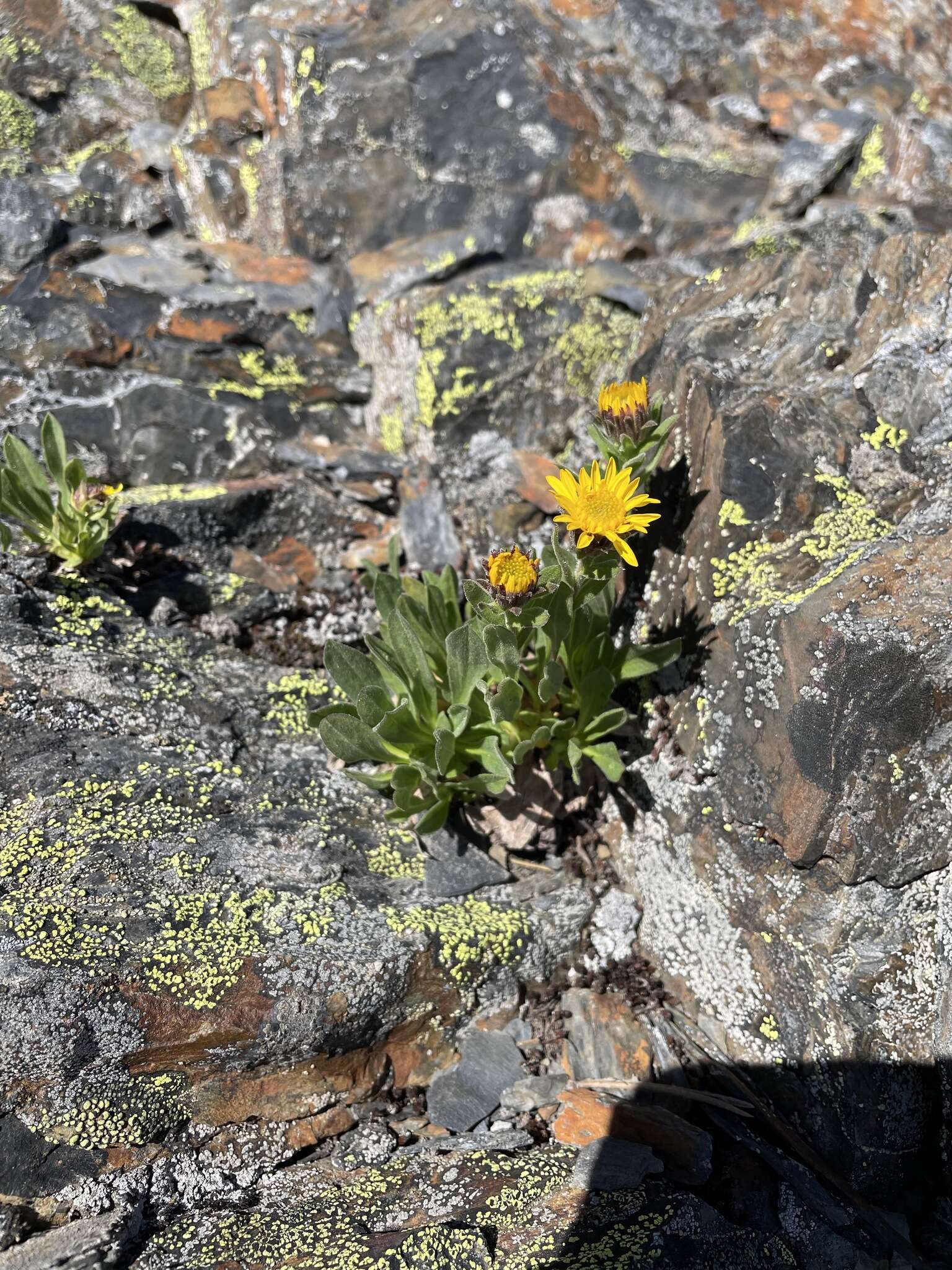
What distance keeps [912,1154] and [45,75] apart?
773cm

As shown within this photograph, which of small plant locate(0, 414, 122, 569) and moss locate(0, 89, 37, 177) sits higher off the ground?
moss locate(0, 89, 37, 177)

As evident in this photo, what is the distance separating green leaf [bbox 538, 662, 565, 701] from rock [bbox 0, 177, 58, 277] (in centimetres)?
432

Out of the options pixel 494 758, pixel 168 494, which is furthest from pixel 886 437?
pixel 168 494

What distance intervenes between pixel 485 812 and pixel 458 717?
644 mm

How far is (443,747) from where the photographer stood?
3.25 metres

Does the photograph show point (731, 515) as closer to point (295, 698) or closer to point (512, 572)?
point (512, 572)

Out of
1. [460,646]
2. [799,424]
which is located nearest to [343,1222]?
[460,646]

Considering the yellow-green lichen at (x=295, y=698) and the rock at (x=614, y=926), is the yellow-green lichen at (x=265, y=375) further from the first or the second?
the rock at (x=614, y=926)

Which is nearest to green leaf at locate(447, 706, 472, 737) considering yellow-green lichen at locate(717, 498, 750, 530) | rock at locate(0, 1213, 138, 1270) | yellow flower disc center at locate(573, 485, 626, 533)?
yellow flower disc center at locate(573, 485, 626, 533)

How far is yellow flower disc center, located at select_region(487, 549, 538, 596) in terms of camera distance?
288 cm

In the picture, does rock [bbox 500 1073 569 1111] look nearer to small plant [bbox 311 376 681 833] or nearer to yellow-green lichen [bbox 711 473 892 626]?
small plant [bbox 311 376 681 833]

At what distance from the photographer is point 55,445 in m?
3.98

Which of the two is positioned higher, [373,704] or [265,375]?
[265,375]

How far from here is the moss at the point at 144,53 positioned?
621cm
